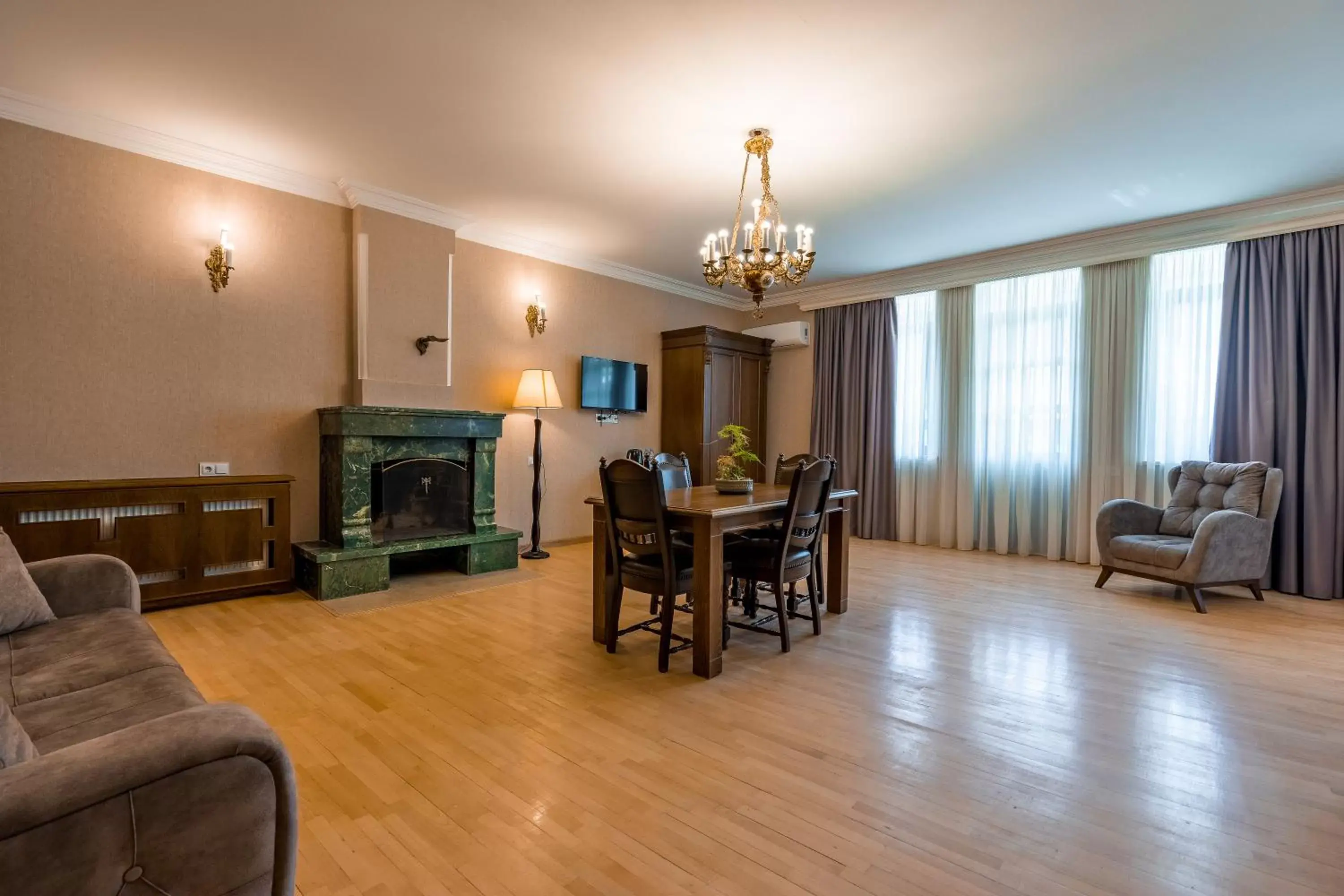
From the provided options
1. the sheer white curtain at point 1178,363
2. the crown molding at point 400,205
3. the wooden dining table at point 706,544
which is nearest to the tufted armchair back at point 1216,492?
the sheer white curtain at point 1178,363

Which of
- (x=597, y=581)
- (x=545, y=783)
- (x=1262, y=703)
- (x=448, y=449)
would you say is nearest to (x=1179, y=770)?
(x=1262, y=703)

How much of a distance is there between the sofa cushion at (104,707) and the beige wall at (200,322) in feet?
9.37

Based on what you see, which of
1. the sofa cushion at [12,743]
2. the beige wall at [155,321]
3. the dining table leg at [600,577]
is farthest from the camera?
the beige wall at [155,321]

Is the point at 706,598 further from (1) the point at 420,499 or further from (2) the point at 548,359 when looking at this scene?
(2) the point at 548,359

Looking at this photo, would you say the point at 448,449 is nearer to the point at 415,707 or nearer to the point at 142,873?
the point at 415,707

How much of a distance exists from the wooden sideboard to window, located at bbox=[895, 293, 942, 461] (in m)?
5.70

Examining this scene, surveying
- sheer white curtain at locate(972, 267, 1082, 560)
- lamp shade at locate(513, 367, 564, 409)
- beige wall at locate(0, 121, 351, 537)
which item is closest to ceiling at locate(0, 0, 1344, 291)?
beige wall at locate(0, 121, 351, 537)

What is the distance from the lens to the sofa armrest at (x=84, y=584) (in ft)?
6.77

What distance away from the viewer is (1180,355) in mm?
4914

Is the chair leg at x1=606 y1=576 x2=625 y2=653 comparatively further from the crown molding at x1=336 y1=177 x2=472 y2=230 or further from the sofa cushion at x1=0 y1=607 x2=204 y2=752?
the crown molding at x1=336 y1=177 x2=472 y2=230

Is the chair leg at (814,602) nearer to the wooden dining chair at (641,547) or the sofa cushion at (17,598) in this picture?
the wooden dining chair at (641,547)

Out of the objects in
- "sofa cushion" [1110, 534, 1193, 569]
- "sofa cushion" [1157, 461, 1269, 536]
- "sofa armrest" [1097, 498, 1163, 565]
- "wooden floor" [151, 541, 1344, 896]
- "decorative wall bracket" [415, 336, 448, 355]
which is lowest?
"wooden floor" [151, 541, 1344, 896]

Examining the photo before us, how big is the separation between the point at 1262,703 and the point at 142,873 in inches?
144

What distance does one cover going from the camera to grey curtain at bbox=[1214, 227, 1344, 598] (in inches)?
167
